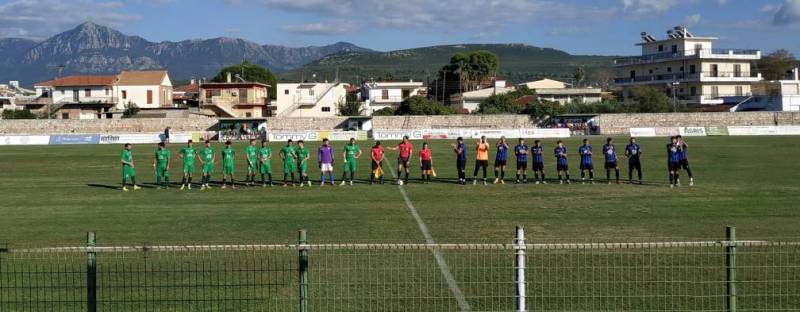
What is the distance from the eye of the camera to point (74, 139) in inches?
2483

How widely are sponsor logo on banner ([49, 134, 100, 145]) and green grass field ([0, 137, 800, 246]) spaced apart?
33702 mm

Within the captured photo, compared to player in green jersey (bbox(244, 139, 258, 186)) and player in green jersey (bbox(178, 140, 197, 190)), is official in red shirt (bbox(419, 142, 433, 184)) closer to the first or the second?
player in green jersey (bbox(244, 139, 258, 186))

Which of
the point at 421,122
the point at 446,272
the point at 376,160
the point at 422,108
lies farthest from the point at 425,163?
the point at 422,108

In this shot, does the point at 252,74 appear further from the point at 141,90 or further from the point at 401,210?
the point at 401,210

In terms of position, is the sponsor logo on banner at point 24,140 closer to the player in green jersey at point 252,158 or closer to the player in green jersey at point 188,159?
the player in green jersey at point 188,159

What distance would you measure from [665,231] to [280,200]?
10.3 meters

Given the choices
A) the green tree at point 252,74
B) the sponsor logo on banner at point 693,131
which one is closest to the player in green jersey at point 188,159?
the sponsor logo on banner at point 693,131

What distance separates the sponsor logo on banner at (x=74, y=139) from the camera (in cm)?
6203

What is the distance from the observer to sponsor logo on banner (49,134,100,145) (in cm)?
6203

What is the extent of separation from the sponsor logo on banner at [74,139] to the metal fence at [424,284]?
174 ft

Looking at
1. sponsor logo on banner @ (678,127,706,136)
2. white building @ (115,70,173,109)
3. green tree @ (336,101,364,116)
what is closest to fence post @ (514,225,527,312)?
sponsor logo on banner @ (678,127,706,136)

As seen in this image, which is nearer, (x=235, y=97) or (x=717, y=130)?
(x=717, y=130)

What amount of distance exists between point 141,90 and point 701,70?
219 feet

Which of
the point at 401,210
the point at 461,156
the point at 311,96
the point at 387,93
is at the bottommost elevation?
the point at 401,210
